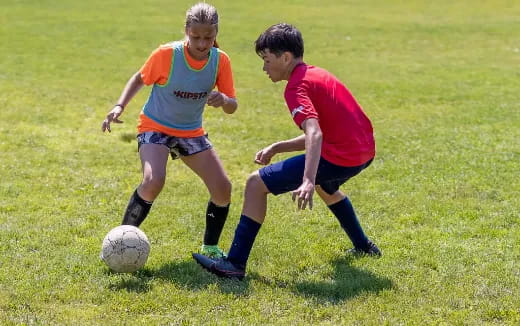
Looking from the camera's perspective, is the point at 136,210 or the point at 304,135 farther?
the point at 136,210

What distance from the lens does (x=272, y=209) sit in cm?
809

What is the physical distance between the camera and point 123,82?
1658 centimetres

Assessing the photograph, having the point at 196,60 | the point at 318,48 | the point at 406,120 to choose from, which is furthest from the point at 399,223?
the point at 318,48

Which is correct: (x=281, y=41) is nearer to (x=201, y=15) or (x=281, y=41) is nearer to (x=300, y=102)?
(x=300, y=102)

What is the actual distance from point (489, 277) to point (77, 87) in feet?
37.2

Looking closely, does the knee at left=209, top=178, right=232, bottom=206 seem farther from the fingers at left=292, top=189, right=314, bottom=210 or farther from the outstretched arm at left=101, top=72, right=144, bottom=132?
the fingers at left=292, top=189, right=314, bottom=210

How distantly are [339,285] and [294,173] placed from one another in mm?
956

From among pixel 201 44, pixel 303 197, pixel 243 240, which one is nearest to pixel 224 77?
pixel 201 44

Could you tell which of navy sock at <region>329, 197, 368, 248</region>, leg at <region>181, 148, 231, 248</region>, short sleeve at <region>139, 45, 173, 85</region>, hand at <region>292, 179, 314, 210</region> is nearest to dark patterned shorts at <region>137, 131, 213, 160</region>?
leg at <region>181, 148, 231, 248</region>

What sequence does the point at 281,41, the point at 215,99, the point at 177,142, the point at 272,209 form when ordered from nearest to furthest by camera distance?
the point at 281,41
the point at 215,99
the point at 177,142
the point at 272,209

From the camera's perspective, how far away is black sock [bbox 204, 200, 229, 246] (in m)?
6.55

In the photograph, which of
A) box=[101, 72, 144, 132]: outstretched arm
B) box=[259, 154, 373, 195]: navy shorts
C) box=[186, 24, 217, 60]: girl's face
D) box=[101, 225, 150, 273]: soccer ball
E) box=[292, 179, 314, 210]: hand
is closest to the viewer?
box=[292, 179, 314, 210]: hand

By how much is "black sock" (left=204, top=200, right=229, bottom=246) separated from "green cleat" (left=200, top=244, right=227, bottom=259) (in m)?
0.05

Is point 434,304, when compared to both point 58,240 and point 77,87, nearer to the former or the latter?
point 58,240
